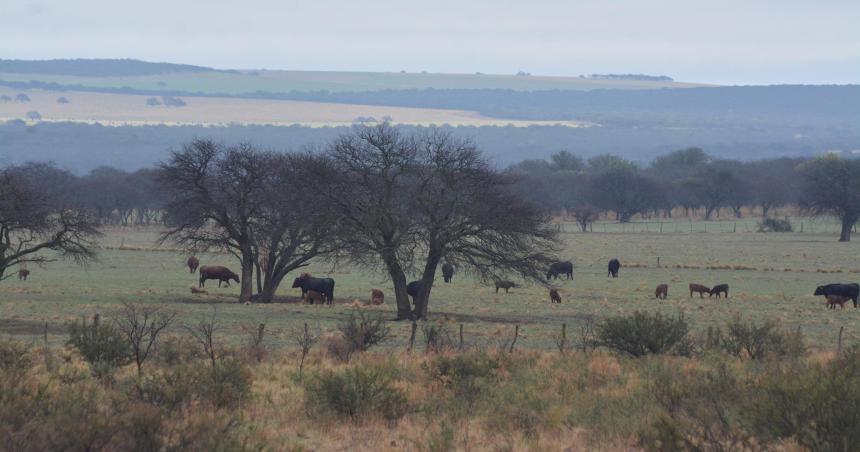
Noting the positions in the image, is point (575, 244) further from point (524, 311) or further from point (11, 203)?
point (11, 203)

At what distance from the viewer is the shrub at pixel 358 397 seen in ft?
54.6

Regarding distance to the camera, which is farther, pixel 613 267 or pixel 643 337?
pixel 613 267

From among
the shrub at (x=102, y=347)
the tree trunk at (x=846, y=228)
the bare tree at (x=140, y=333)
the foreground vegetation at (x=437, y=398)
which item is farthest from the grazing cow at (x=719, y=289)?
the tree trunk at (x=846, y=228)

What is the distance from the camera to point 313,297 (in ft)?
136

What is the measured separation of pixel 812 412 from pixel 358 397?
267 inches

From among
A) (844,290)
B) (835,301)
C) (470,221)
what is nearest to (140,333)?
(470,221)

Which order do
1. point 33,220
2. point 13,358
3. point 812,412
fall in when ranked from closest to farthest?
1. point 812,412
2. point 13,358
3. point 33,220

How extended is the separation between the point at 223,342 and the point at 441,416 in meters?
12.1

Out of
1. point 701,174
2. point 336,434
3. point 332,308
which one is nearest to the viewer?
point 336,434

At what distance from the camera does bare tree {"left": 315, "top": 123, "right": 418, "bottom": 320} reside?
116ft

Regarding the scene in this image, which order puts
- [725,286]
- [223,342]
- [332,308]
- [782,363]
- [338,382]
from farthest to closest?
1. [725,286]
2. [332,308]
3. [223,342]
4. [782,363]
5. [338,382]

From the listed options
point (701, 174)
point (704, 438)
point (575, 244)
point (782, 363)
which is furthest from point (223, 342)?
point (701, 174)

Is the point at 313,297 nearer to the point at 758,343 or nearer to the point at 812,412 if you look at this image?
the point at 758,343

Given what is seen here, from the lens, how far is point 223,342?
90.0ft
